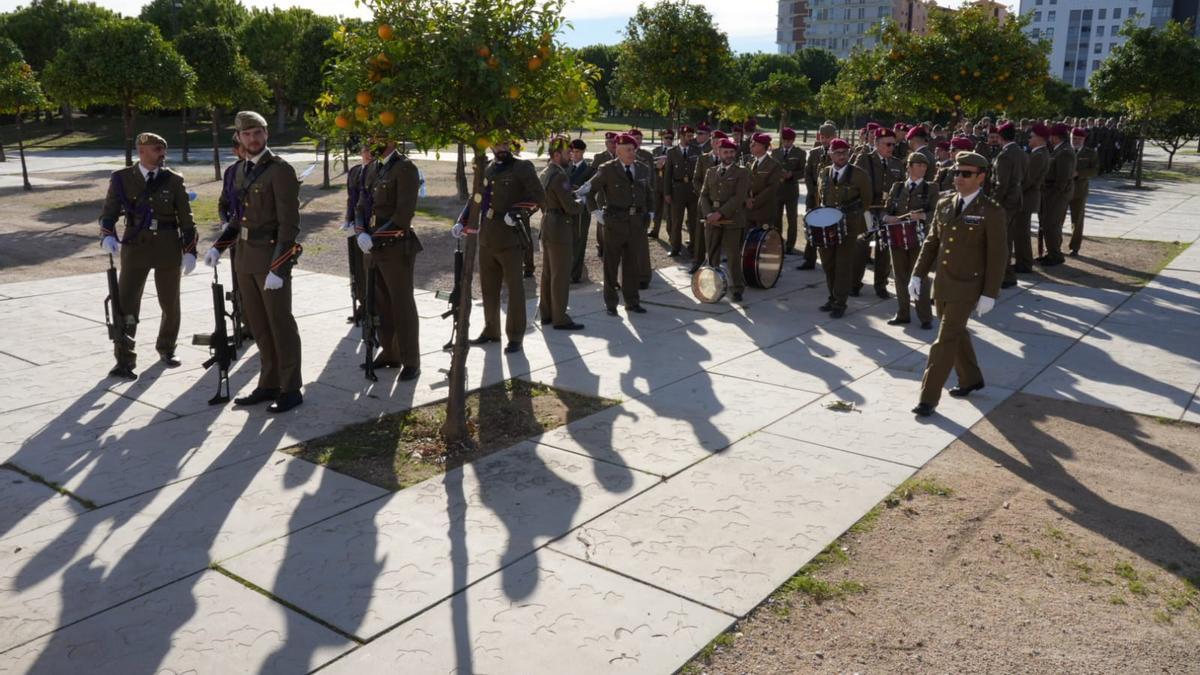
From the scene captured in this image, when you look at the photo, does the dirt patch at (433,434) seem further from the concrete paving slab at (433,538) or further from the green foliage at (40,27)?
the green foliage at (40,27)

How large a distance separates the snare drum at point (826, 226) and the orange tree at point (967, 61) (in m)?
9.69

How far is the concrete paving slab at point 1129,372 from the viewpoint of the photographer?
7836 millimetres

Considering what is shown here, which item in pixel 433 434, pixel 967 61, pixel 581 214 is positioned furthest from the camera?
pixel 967 61

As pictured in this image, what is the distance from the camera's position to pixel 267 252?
7219mm

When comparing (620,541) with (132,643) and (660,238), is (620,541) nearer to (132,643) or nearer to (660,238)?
(132,643)

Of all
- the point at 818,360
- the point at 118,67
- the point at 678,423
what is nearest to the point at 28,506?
the point at 678,423

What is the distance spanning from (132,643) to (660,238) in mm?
13658

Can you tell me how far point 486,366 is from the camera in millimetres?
8719

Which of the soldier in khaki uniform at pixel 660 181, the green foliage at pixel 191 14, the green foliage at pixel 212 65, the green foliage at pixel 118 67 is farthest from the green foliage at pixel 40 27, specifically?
the soldier in khaki uniform at pixel 660 181

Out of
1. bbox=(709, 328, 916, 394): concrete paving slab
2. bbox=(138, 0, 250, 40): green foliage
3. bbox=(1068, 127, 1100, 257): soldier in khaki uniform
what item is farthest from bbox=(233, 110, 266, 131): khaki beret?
bbox=(138, 0, 250, 40): green foliage

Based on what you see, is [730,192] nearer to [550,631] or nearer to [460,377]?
[460,377]

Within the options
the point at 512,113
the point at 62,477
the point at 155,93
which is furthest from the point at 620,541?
the point at 155,93

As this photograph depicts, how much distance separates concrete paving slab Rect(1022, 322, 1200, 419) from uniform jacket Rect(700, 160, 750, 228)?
3.68 m

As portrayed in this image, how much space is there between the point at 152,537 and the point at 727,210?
739 centimetres
